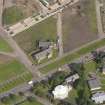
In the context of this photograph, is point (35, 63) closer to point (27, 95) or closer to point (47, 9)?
point (27, 95)

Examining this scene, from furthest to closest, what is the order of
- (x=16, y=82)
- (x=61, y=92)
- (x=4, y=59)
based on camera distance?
1. (x=4, y=59)
2. (x=16, y=82)
3. (x=61, y=92)

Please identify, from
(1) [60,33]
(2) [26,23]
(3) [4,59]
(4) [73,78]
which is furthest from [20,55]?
(4) [73,78]

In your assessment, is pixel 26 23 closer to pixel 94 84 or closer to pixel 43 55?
pixel 43 55

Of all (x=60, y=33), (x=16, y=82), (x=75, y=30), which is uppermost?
(x=75, y=30)

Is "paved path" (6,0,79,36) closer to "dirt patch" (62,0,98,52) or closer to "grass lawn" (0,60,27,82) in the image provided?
"dirt patch" (62,0,98,52)

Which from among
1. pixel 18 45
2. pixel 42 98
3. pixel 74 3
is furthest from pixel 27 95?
pixel 74 3

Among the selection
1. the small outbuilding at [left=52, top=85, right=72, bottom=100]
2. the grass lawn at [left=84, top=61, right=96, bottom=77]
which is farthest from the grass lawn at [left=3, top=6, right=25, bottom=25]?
the small outbuilding at [left=52, top=85, right=72, bottom=100]
